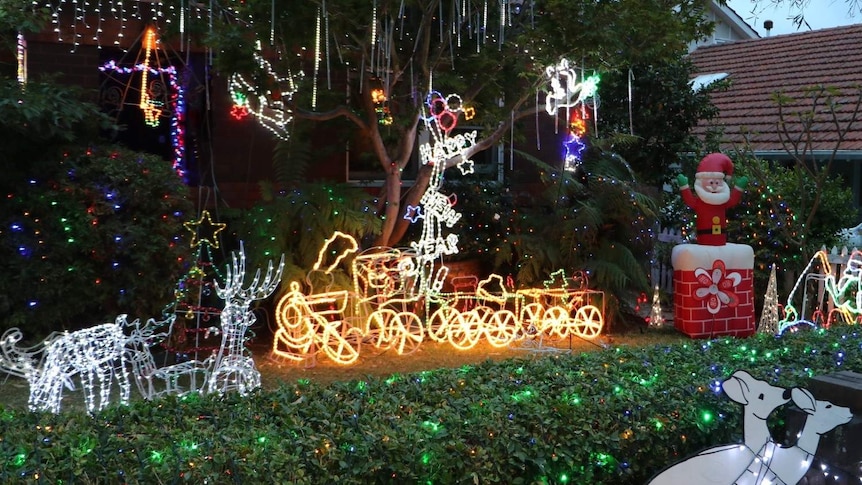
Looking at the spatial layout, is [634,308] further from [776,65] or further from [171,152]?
[776,65]

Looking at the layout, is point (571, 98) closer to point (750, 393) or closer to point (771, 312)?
point (771, 312)

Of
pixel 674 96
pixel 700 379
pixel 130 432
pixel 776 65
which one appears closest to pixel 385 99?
pixel 700 379

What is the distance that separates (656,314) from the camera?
10.3 m

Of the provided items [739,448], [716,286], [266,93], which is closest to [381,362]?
[266,93]

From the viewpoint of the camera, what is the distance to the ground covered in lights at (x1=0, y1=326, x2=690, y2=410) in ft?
23.3

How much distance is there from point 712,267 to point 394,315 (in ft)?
11.9

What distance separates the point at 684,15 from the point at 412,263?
383 centimetres

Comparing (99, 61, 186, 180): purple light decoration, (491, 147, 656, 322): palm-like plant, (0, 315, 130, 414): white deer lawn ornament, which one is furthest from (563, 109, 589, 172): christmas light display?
(0, 315, 130, 414): white deer lawn ornament

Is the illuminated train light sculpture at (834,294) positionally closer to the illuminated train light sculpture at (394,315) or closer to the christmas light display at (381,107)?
the illuminated train light sculpture at (394,315)

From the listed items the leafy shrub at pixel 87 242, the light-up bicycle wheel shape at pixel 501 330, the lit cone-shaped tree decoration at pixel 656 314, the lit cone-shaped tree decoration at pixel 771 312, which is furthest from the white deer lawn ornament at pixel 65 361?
the lit cone-shaped tree decoration at pixel 771 312

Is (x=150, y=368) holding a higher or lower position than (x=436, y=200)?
lower

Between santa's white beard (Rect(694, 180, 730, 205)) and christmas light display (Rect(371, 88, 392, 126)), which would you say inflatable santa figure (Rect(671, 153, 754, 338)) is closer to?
santa's white beard (Rect(694, 180, 730, 205))

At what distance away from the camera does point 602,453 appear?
4.10m

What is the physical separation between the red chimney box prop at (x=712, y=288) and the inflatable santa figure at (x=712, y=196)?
0.18 metres
